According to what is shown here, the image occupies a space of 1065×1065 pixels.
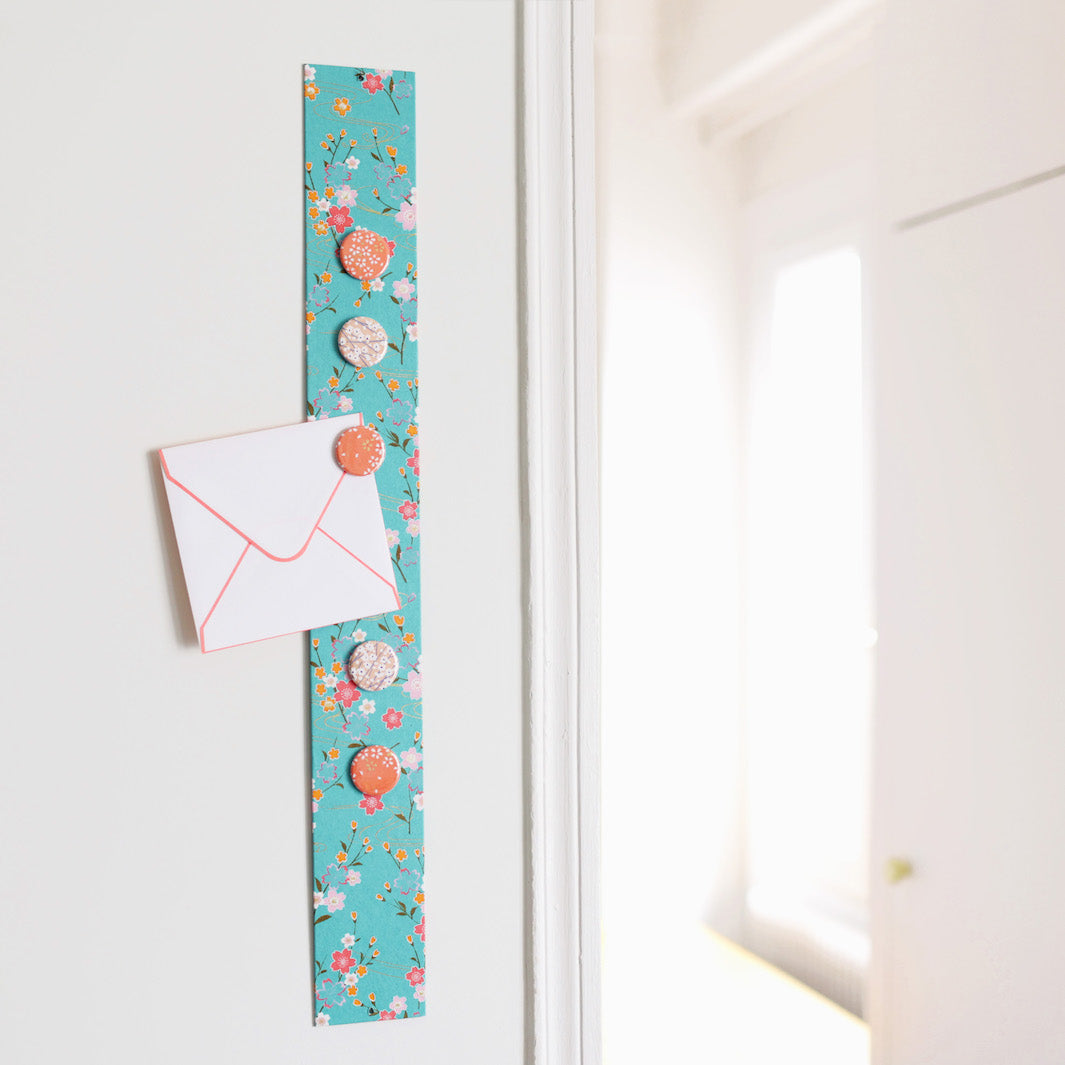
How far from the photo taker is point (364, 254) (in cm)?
67

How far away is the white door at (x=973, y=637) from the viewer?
3.85 feet

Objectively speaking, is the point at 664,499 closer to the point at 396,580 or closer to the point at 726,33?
the point at 726,33

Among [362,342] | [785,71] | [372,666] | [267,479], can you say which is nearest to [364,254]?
[362,342]

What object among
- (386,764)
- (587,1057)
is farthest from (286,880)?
(587,1057)

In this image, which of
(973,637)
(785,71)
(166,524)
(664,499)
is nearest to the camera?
(166,524)

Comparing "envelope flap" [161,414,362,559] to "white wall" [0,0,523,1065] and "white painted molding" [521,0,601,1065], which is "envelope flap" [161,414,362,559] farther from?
"white painted molding" [521,0,601,1065]

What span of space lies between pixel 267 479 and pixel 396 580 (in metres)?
0.11

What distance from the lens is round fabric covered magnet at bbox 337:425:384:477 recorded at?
0.65 m

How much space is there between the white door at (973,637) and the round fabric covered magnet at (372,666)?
0.85 metres

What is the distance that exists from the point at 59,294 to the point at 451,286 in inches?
9.7

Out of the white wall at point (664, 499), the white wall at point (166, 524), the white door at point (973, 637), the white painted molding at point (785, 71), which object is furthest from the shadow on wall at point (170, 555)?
the white wall at point (664, 499)

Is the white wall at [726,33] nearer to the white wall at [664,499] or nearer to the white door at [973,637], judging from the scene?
the white wall at [664,499]

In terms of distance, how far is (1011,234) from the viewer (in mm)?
1206

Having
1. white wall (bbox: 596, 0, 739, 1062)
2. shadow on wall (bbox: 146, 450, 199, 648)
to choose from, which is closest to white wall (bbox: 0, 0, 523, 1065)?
shadow on wall (bbox: 146, 450, 199, 648)
